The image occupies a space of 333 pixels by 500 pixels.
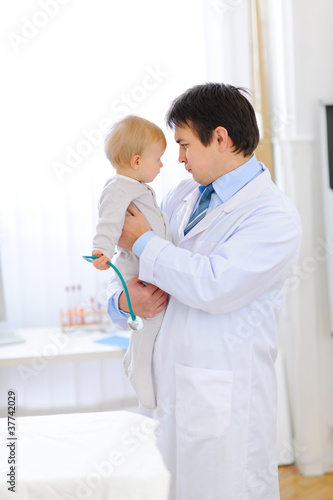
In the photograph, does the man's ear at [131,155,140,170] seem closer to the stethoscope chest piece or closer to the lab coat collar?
the lab coat collar

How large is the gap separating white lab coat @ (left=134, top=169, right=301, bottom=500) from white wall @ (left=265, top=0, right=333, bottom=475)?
4.15 ft

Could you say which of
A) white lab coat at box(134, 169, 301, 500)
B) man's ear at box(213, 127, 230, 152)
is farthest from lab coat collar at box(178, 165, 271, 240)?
man's ear at box(213, 127, 230, 152)

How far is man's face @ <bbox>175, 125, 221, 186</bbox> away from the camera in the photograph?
147 centimetres

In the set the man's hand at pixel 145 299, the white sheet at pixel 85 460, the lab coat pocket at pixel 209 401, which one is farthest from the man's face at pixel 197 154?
the white sheet at pixel 85 460

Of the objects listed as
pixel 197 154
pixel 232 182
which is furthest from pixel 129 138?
pixel 232 182

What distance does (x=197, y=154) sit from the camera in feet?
4.86

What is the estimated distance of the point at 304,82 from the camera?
8.76ft

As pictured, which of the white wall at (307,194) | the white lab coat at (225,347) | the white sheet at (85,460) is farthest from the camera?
the white wall at (307,194)

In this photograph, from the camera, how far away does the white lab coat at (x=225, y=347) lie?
1.36 metres

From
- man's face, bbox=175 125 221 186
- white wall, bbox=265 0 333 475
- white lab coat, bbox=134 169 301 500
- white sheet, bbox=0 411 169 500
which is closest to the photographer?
white sheet, bbox=0 411 169 500

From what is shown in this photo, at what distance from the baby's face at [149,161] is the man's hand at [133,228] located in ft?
0.34

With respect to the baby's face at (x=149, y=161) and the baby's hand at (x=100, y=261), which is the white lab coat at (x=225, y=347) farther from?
the baby's face at (x=149, y=161)

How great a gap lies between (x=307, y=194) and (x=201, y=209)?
4.09 feet

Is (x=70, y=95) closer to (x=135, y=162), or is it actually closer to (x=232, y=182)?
(x=135, y=162)
